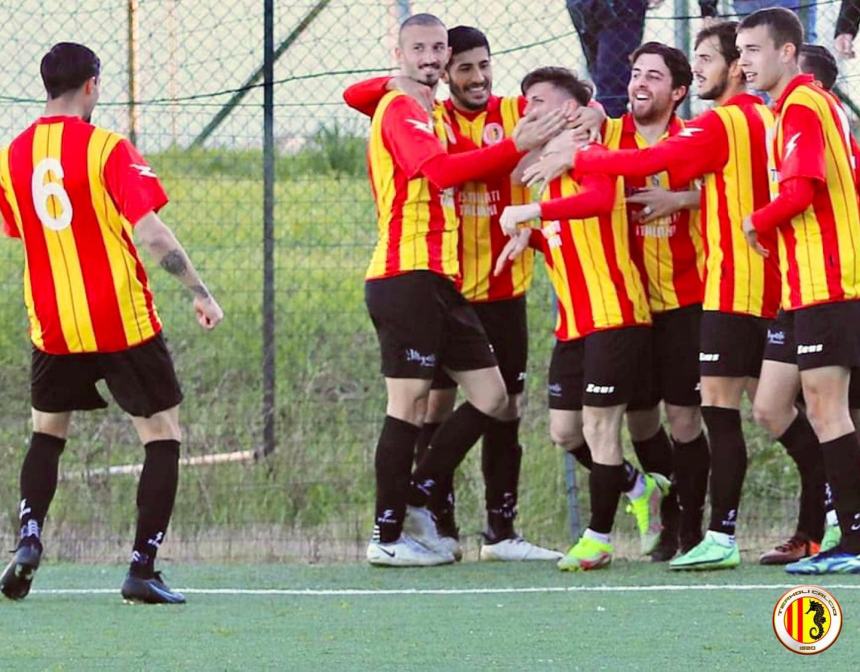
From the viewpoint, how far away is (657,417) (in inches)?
317

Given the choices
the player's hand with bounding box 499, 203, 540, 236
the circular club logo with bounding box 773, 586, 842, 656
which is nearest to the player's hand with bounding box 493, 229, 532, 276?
the player's hand with bounding box 499, 203, 540, 236

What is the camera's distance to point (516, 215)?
7387 millimetres

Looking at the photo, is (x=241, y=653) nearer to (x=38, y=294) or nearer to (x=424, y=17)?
(x=38, y=294)

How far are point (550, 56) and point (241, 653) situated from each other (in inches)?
178

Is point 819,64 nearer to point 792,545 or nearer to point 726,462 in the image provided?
point 726,462

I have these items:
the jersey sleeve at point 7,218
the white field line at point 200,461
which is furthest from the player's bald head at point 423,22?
the white field line at point 200,461

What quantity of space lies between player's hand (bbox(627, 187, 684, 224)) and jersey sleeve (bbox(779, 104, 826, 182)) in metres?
0.71

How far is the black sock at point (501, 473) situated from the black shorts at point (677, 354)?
76 cm

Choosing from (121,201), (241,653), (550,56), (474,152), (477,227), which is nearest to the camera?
(241,653)

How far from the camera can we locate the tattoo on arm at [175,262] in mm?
6594

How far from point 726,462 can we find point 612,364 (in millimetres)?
579

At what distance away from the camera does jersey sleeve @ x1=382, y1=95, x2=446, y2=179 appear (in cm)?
757

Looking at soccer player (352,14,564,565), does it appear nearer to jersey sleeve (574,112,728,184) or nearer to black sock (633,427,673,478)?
jersey sleeve (574,112,728,184)

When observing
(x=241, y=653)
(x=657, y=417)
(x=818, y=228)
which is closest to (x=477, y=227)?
(x=657, y=417)
